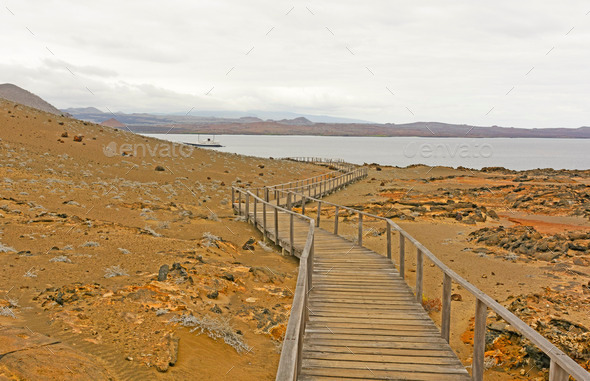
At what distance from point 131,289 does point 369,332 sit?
4527 millimetres

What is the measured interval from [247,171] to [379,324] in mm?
38932

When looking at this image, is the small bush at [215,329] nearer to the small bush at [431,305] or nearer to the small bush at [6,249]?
the small bush at [431,305]

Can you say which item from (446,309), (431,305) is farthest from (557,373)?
(431,305)

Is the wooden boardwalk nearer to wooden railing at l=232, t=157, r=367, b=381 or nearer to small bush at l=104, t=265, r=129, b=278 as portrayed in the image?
wooden railing at l=232, t=157, r=367, b=381

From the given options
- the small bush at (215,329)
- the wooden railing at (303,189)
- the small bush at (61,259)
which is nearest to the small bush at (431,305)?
the small bush at (215,329)

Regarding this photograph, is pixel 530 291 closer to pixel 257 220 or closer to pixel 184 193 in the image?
pixel 257 220

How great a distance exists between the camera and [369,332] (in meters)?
5.88

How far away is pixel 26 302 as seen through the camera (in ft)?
21.5

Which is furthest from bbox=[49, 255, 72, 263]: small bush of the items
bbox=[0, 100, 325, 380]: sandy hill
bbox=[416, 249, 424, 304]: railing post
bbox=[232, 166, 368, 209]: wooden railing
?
bbox=[232, 166, 368, 209]: wooden railing

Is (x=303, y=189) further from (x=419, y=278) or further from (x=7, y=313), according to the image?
(x=7, y=313)

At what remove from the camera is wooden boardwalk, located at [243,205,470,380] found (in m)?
4.84

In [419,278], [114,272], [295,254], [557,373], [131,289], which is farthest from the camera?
[295,254]

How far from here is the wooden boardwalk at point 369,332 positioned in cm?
484

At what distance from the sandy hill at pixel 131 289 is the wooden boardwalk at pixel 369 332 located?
1060 mm
